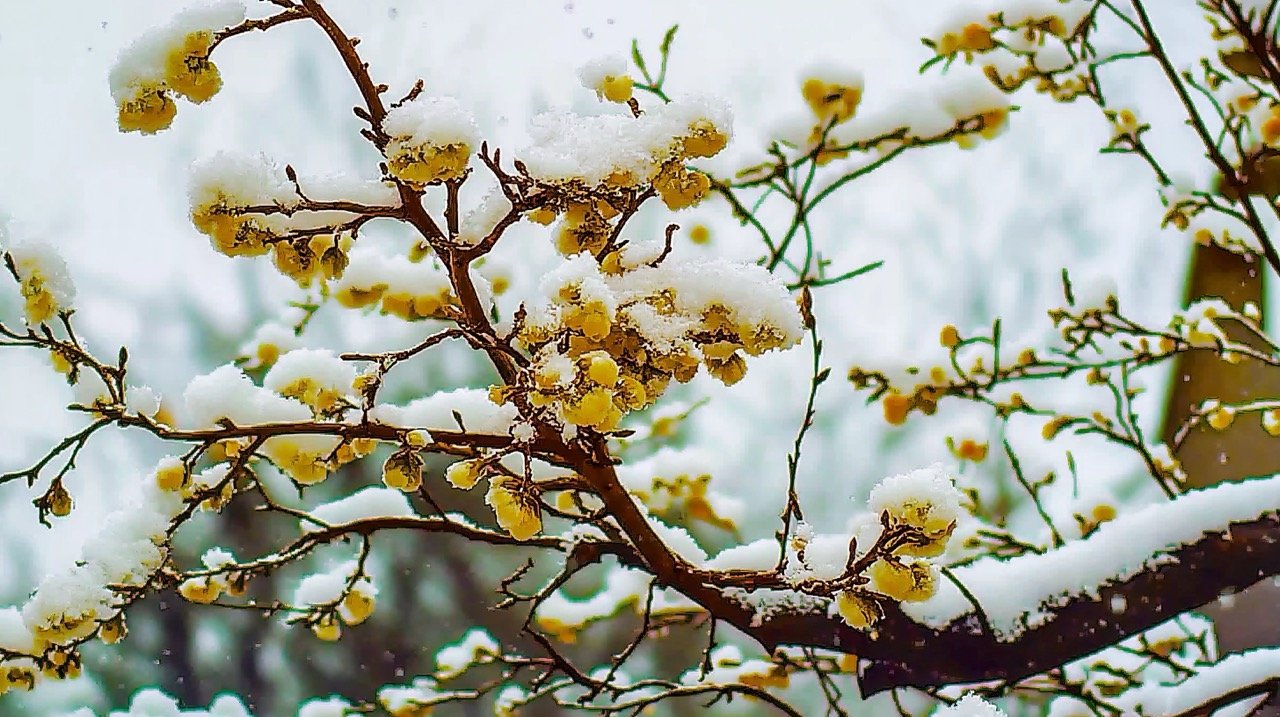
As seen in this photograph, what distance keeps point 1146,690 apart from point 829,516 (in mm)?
787

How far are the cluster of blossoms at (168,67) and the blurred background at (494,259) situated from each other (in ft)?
1.39

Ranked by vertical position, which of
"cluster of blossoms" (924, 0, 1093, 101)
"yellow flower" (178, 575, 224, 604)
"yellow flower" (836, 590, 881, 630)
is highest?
"cluster of blossoms" (924, 0, 1093, 101)

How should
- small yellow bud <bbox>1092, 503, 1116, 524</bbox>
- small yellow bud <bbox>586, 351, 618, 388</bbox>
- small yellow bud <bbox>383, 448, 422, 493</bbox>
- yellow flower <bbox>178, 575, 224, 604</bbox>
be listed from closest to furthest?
small yellow bud <bbox>586, 351, 618, 388</bbox>, small yellow bud <bbox>383, 448, 422, 493</bbox>, yellow flower <bbox>178, 575, 224, 604</bbox>, small yellow bud <bbox>1092, 503, 1116, 524</bbox>

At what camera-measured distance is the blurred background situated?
1224mm

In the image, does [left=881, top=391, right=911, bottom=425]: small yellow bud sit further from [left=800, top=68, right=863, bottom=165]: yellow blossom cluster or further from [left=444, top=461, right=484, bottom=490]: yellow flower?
[left=444, top=461, right=484, bottom=490]: yellow flower

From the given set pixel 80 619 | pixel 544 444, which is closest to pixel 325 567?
pixel 80 619

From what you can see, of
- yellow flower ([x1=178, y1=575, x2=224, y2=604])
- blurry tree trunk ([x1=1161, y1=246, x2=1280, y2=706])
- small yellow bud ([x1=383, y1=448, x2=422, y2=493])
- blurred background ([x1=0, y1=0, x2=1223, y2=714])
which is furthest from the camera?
blurry tree trunk ([x1=1161, y1=246, x2=1280, y2=706])

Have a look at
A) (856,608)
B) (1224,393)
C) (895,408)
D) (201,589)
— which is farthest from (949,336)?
(1224,393)

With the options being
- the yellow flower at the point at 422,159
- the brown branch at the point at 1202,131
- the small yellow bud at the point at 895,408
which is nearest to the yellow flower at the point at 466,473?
the yellow flower at the point at 422,159

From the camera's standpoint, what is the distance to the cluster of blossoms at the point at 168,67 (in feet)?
1.18

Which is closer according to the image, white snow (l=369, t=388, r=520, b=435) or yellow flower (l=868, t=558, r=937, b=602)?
yellow flower (l=868, t=558, r=937, b=602)

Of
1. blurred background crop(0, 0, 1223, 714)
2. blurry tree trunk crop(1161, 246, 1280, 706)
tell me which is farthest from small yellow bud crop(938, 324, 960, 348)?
blurry tree trunk crop(1161, 246, 1280, 706)

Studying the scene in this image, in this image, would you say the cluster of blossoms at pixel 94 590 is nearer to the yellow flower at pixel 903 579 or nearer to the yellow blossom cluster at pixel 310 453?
the yellow blossom cluster at pixel 310 453

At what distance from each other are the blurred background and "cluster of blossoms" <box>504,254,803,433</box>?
444mm
